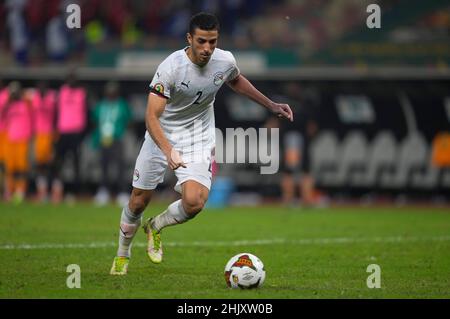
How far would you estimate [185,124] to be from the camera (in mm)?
9672

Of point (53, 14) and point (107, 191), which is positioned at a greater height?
point (53, 14)

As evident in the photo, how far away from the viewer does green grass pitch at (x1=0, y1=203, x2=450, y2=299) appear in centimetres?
845

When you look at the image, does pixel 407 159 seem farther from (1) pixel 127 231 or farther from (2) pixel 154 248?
(1) pixel 127 231

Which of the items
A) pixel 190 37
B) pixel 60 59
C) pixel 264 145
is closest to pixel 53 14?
pixel 60 59

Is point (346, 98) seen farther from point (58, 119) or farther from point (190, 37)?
point (190, 37)

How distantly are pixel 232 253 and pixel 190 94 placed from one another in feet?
9.01

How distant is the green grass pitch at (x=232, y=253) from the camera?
27.7 ft

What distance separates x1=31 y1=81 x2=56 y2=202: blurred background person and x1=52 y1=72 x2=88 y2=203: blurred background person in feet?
0.49

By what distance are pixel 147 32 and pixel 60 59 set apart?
7.74 feet

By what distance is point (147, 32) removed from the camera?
24984 millimetres

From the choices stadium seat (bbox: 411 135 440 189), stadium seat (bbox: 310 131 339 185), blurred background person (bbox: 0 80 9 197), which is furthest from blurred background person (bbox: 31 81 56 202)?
stadium seat (bbox: 411 135 440 189)
